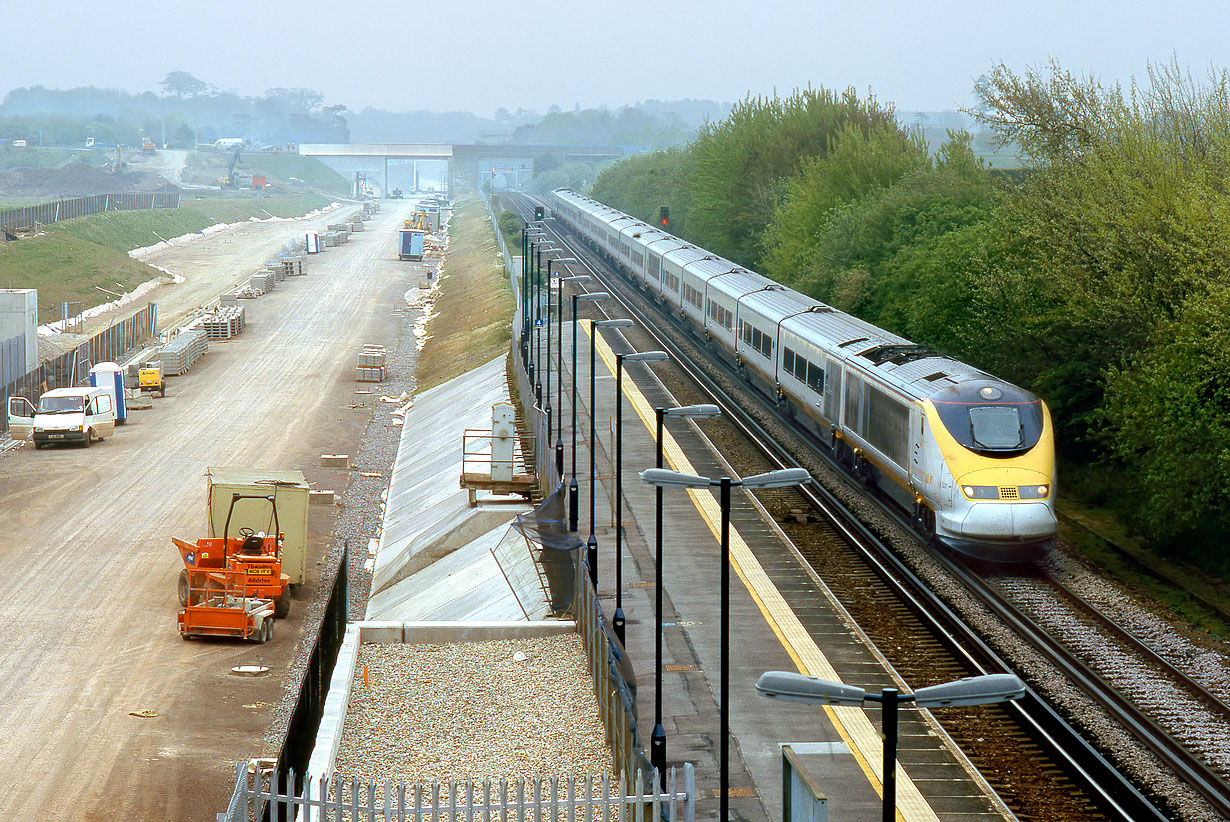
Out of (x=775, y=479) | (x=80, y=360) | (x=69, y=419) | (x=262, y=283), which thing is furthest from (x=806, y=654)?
(x=262, y=283)

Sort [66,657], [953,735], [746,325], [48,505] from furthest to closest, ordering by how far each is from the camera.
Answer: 1. [746,325]
2. [48,505]
3. [66,657]
4. [953,735]

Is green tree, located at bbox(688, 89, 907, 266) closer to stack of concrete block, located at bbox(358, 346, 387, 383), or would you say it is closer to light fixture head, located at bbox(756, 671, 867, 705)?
stack of concrete block, located at bbox(358, 346, 387, 383)

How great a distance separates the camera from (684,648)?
22.1 meters

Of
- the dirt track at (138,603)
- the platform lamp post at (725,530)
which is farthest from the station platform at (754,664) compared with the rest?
the dirt track at (138,603)

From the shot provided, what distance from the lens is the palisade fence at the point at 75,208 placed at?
4145 inches

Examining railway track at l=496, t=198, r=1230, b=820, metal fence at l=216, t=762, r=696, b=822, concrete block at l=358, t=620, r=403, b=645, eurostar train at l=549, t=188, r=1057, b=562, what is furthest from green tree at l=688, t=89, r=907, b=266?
metal fence at l=216, t=762, r=696, b=822

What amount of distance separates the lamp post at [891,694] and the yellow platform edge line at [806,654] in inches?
231

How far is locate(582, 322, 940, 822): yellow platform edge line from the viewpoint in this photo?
16297mm

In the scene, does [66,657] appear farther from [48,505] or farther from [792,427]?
[792,427]

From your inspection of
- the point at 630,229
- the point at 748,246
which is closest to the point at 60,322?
the point at 630,229

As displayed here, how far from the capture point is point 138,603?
29844mm

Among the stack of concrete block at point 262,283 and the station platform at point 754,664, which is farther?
the stack of concrete block at point 262,283

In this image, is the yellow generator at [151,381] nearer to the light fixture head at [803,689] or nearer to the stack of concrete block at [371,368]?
the stack of concrete block at [371,368]

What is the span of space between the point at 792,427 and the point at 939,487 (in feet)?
45.6
